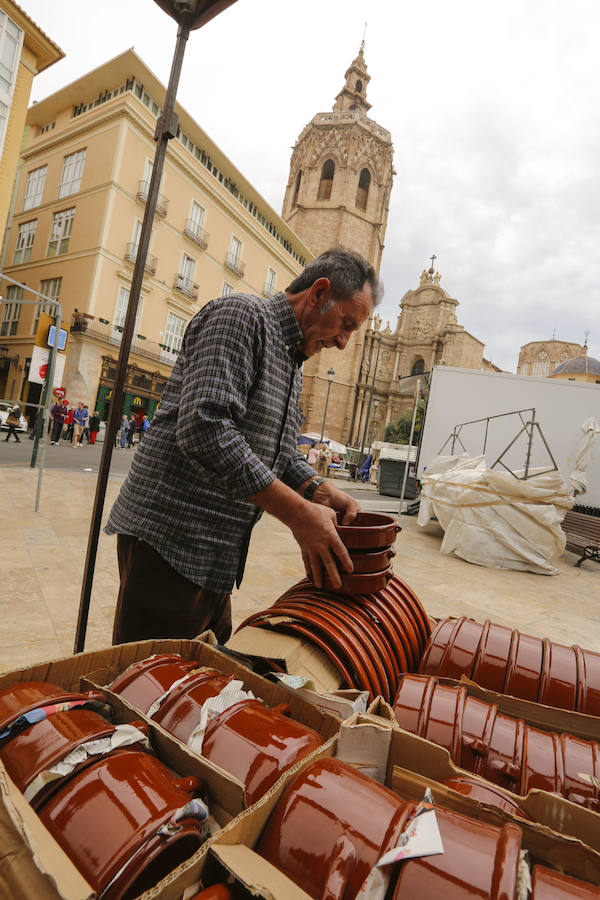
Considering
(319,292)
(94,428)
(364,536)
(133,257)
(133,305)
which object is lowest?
(364,536)

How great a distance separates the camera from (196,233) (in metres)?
25.5

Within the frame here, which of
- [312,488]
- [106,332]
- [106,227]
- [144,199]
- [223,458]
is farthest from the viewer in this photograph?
[144,199]

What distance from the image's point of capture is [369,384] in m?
45.2

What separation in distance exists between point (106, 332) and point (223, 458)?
21.7 meters

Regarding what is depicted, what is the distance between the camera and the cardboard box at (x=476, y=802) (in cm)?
69

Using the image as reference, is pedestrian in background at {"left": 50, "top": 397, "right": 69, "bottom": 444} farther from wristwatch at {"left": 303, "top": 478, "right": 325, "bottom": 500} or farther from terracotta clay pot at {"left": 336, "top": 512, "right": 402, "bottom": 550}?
terracotta clay pot at {"left": 336, "top": 512, "right": 402, "bottom": 550}

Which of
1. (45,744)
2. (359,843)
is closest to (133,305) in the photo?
(45,744)

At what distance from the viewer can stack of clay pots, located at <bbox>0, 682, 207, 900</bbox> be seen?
21.9 inches

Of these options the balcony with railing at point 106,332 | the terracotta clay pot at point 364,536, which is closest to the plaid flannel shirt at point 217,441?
the terracotta clay pot at point 364,536

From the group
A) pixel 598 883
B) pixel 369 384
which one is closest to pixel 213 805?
pixel 598 883

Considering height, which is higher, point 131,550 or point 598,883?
point 131,550

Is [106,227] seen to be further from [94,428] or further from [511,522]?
[511,522]

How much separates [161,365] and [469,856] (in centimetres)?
2512

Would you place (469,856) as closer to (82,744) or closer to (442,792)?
(442,792)
